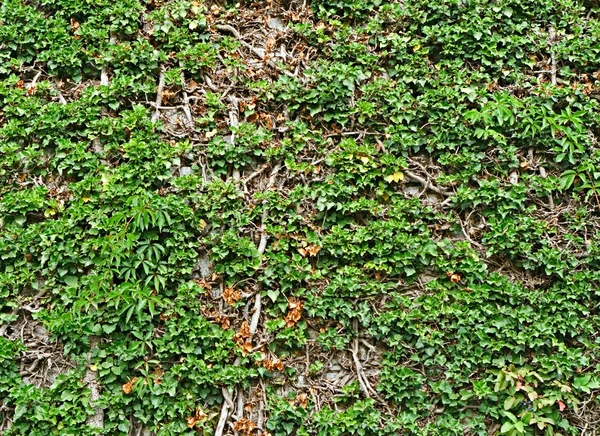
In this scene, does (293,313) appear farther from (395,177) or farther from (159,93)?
(159,93)

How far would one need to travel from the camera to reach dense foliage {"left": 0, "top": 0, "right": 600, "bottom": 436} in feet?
9.34

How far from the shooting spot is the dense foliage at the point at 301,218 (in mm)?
2848

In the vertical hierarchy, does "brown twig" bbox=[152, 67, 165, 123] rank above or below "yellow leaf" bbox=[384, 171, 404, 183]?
above

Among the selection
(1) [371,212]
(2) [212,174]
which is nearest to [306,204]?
(1) [371,212]

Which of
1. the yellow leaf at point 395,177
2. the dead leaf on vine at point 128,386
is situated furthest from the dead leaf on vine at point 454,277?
the dead leaf on vine at point 128,386

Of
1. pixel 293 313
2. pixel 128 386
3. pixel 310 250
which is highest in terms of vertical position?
pixel 310 250

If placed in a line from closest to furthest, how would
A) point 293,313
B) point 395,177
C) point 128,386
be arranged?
point 128,386 → point 293,313 → point 395,177

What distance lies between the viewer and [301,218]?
3027mm

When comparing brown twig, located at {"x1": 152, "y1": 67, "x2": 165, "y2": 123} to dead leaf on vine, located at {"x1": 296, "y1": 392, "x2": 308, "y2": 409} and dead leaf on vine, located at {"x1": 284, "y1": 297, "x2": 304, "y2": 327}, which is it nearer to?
dead leaf on vine, located at {"x1": 284, "y1": 297, "x2": 304, "y2": 327}

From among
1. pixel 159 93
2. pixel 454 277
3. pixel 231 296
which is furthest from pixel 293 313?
pixel 159 93

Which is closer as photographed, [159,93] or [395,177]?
[395,177]

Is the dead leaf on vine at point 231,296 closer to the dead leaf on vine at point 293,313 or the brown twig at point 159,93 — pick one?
the dead leaf on vine at point 293,313

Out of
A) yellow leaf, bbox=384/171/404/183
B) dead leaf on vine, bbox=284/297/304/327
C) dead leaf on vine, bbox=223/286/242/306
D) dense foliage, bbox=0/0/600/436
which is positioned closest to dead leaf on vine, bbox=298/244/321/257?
dense foliage, bbox=0/0/600/436

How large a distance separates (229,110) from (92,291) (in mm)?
1241
